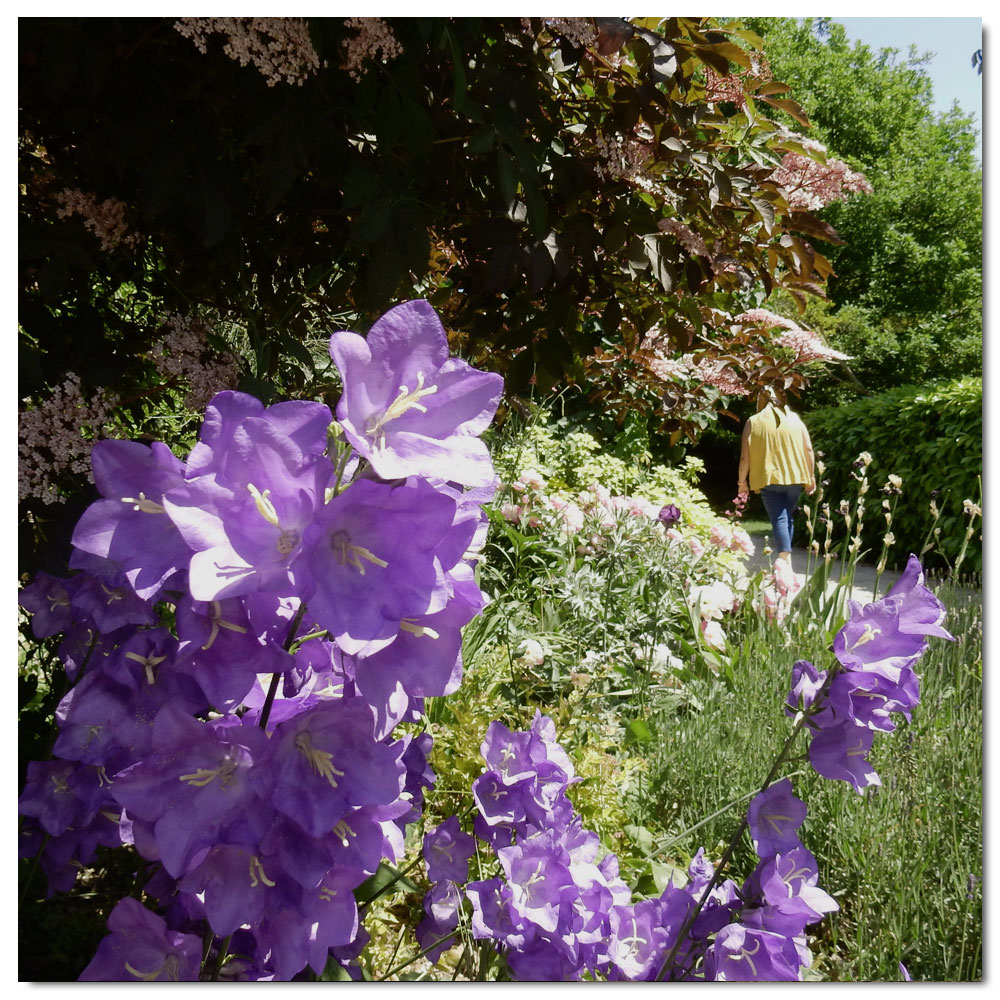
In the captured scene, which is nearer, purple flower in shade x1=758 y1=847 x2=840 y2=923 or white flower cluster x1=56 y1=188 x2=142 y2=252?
purple flower in shade x1=758 y1=847 x2=840 y2=923

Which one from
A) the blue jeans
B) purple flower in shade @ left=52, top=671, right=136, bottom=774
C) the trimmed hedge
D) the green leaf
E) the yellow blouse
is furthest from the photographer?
the trimmed hedge

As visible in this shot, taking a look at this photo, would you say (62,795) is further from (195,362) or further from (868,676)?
(868,676)

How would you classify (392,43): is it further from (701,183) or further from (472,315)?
(701,183)

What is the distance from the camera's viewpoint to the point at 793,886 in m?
0.93

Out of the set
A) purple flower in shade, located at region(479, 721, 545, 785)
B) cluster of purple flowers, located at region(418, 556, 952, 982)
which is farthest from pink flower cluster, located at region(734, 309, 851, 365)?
purple flower in shade, located at region(479, 721, 545, 785)

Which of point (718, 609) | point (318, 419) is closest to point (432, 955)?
point (318, 419)

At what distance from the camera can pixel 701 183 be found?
1423 mm

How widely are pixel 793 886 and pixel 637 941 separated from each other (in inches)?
8.0

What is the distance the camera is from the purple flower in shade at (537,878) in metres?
0.86

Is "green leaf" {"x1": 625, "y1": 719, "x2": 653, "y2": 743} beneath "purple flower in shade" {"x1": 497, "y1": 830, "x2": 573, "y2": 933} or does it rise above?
beneath

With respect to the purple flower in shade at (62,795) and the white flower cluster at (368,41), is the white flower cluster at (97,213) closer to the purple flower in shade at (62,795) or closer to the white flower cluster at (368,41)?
the white flower cluster at (368,41)

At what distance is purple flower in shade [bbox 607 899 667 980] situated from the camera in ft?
3.12

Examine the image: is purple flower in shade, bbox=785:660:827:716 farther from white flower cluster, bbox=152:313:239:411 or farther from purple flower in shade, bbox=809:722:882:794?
white flower cluster, bbox=152:313:239:411

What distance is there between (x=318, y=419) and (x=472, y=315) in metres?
0.94
